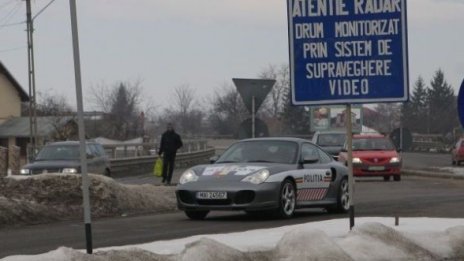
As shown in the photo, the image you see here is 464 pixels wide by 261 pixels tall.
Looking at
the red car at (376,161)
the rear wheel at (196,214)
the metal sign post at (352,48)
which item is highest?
the metal sign post at (352,48)

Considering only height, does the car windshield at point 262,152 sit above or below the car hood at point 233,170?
above

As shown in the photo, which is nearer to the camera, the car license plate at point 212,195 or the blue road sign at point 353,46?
the blue road sign at point 353,46

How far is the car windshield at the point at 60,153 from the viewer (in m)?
28.3

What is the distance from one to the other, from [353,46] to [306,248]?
269 centimetres

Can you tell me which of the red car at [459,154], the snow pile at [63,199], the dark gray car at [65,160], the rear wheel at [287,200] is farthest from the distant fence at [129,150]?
the rear wheel at [287,200]

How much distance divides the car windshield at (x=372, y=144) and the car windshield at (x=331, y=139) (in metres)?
1.18

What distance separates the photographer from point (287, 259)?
903 centimetres

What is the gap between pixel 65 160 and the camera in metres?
27.9

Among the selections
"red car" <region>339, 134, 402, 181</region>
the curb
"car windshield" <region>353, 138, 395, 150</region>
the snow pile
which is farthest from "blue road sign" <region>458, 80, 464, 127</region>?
the curb

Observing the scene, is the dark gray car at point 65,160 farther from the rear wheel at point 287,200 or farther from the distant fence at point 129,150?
the rear wheel at point 287,200

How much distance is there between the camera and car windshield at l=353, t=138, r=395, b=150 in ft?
111

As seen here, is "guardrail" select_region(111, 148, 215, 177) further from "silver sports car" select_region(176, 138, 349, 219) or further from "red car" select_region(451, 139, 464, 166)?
"silver sports car" select_region(176, 138, 349, 219)

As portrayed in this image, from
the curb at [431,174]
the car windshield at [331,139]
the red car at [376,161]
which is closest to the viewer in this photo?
the red car at [376,161]

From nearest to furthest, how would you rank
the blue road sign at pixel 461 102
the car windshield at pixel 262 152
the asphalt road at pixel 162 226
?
the blue road sign at pixel 461 102 → the asphalt road at pixel 162 226 → the car windshield at pixel 262 152
